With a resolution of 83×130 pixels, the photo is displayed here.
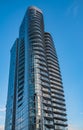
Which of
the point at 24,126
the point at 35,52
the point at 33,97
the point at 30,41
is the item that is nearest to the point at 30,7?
the point at 30,41

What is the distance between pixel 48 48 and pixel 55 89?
27.6 m

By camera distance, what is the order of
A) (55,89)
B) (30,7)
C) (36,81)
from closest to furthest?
(36,81), (55,89), (30,7)

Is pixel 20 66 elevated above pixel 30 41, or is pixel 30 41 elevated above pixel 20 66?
pixel 30 41

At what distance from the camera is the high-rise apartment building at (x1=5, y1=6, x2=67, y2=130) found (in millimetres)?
88812

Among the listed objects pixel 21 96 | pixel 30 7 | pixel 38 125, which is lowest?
pixel 38 125

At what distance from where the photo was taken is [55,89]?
11488 cm

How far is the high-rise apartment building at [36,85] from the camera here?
3497 inches

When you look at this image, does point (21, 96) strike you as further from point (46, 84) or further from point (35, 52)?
point (35, 52)

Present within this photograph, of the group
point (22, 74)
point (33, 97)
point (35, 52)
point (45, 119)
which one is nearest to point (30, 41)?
point (35, 52)

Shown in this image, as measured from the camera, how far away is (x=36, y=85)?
94562 millimetres

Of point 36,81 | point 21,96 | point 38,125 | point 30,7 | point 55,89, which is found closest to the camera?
point 38,125

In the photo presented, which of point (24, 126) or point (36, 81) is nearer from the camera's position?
point (24, 126)

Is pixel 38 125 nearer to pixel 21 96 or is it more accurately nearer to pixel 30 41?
pixel 21 96

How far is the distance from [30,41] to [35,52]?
10.1 metres
